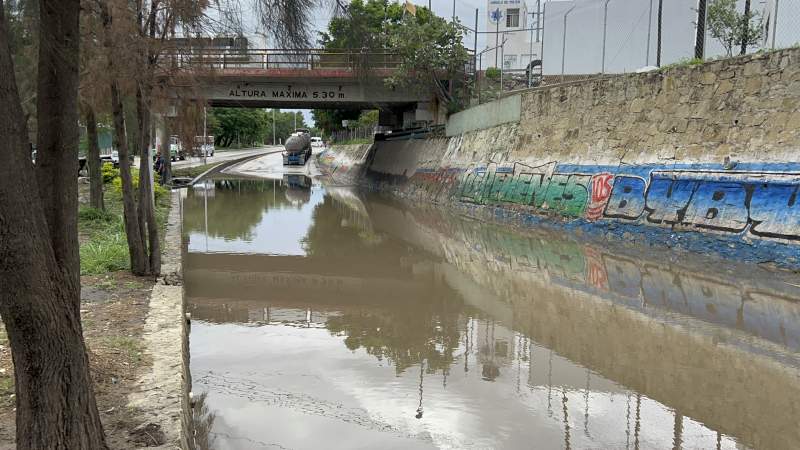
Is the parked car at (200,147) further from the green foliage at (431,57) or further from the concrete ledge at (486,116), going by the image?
the concrete ledge at (486,116)

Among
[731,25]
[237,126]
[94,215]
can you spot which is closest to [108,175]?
[94,215]

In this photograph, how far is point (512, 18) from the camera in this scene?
53.4m

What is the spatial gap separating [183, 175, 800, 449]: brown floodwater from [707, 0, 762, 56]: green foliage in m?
7.13

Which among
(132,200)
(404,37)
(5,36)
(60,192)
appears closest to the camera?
(5,36)

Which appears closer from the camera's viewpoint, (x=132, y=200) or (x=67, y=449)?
(x=67, y=449)

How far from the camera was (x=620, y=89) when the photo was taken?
19.2 metres

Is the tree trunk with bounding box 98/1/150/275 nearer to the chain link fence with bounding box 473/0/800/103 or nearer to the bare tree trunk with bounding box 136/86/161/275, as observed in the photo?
the bare tree trunk with bounding box 136/86/161/275

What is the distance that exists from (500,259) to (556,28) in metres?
13.9

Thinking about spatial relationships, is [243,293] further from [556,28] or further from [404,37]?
[404,37]

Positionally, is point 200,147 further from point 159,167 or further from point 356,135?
point 356,135

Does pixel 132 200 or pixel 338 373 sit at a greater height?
pixel 132 200

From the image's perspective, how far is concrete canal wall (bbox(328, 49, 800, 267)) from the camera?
13.2m

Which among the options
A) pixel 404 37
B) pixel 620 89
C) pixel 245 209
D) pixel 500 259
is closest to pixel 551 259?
pixel 500 259

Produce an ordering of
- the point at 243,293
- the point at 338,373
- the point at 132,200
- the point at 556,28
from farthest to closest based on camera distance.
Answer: the point at 556,28
the point at 243,293
the point at 132,200
the point at 338,373
